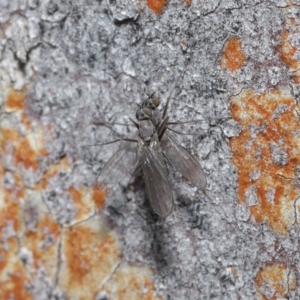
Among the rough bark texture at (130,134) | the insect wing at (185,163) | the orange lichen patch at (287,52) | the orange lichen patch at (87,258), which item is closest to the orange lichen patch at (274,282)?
the rough bark texture at (130,134)

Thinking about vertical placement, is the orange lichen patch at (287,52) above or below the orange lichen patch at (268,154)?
above

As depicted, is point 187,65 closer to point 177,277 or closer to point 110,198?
point 110,198

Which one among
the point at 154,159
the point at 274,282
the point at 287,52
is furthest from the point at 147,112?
the point at 274,282

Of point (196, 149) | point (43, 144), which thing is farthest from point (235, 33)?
point (43, 144)

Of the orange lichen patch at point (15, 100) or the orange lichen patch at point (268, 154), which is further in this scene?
the orange lichen patch at point (15, 100)

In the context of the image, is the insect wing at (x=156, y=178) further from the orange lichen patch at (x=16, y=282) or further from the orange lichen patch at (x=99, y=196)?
the orange lichen patch at (x=16, y=282)
